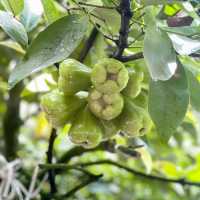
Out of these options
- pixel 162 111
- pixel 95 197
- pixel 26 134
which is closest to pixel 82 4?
pixel 162 111

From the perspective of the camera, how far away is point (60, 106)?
1.65 feet

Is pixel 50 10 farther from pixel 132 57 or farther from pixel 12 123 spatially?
pixel 12 123

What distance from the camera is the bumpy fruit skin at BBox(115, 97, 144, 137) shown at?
19.6 inches

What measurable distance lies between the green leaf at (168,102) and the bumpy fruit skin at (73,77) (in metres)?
0.06

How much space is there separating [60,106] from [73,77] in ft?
0.12

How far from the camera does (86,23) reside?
0.49 meters

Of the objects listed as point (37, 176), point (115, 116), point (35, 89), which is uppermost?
point (115, 116)

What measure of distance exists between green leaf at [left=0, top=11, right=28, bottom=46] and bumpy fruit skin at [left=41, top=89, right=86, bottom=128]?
0.06 metres

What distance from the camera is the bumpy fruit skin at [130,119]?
50cm

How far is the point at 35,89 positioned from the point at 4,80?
25cm

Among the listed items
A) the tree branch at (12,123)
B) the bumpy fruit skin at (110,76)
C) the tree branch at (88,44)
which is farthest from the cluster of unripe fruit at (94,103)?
the tree branch at (12,123)

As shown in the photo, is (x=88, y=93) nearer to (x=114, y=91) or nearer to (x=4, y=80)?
(x=114, y=91)

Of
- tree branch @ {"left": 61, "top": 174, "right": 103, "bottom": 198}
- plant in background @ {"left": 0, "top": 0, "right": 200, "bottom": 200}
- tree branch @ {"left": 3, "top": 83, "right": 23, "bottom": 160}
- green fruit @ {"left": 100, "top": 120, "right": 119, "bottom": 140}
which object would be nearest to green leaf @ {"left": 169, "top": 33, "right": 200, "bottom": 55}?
plant in background @ {"left": 0, "top": 0, "right": 200, "bottom": 200}

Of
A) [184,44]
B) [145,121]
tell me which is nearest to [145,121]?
[145,121]
